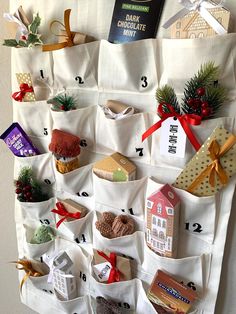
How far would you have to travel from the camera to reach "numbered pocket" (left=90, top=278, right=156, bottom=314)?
2.53 ft

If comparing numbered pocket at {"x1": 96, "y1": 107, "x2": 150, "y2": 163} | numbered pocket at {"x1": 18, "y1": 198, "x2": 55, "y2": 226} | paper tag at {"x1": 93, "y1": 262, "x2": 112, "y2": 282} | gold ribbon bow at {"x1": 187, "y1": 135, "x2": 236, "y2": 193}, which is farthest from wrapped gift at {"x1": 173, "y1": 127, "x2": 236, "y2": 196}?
numbered pocket at {"x1": 18, "y1": 198, "x2": 55, "y2": 226}

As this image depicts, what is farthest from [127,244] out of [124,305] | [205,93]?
[205,93]

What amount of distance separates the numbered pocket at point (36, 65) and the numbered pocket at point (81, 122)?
0.10 m

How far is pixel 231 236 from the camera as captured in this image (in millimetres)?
654

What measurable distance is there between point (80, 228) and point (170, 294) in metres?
0.29

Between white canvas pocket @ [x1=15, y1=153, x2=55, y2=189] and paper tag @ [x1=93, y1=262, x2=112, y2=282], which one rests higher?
white canvas pocket @ [x1=15, y1=153, x2=55, y2=189]

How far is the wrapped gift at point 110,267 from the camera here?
0.78m

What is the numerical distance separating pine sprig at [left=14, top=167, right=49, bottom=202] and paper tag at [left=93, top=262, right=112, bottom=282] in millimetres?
259

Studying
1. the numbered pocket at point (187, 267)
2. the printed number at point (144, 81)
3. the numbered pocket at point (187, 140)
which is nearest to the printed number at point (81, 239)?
the numbered pocket at point (187, 267)

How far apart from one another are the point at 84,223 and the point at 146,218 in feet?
0.70

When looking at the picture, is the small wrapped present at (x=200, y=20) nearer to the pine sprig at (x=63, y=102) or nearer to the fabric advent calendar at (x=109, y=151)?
the fabric advent calendar at (x=109, y=151)

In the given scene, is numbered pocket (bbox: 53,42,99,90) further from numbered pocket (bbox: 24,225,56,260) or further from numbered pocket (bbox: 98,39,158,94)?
numbered pocket (bbox: 24,225,56,260)

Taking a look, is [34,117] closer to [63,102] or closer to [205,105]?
[63,102]

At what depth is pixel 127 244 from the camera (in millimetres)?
763
